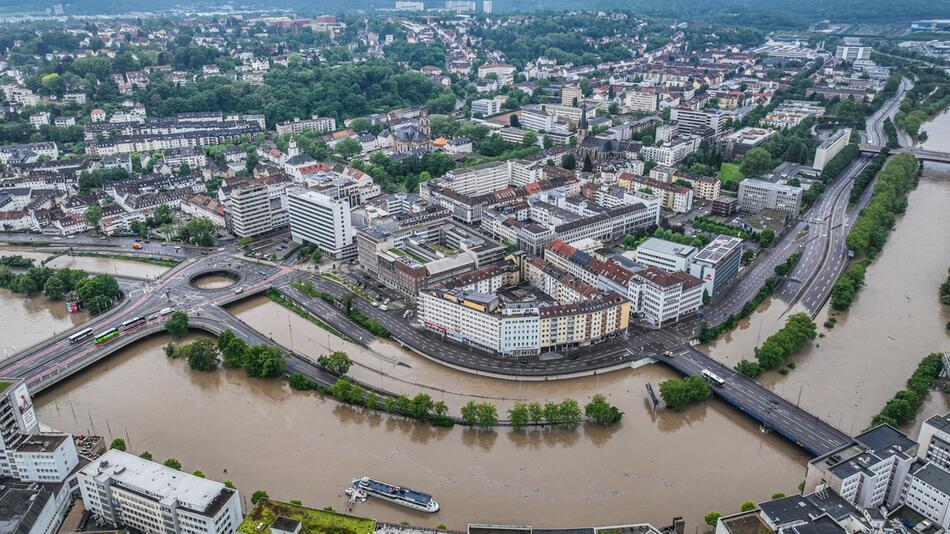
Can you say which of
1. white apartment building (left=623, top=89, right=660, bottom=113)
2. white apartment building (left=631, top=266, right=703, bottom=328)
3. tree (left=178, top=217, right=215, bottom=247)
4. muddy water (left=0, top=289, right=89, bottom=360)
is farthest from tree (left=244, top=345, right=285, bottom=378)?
white apartment building (left=623, top=89, right=660, bottom=113)

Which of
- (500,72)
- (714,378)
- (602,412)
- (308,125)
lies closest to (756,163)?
(714,378)

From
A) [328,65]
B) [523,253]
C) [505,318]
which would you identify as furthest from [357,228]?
[328,65]

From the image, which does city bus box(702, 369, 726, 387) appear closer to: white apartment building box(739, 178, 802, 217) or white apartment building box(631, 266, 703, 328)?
white apartment building box(631, 266, 703, 328)

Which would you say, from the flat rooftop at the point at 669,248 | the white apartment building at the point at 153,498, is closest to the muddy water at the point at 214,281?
the white apartment building at the point at 153,498

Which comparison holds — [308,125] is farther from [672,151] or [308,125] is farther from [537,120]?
[672,151]

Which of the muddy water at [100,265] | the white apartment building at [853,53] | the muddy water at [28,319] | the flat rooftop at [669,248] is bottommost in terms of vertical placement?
the muddy water at [28,319]

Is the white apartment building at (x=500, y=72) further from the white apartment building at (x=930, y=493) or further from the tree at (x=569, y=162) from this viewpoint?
the white apartment building at (x=930, y=493)

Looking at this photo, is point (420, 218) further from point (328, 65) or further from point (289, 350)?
point (328, 65)
